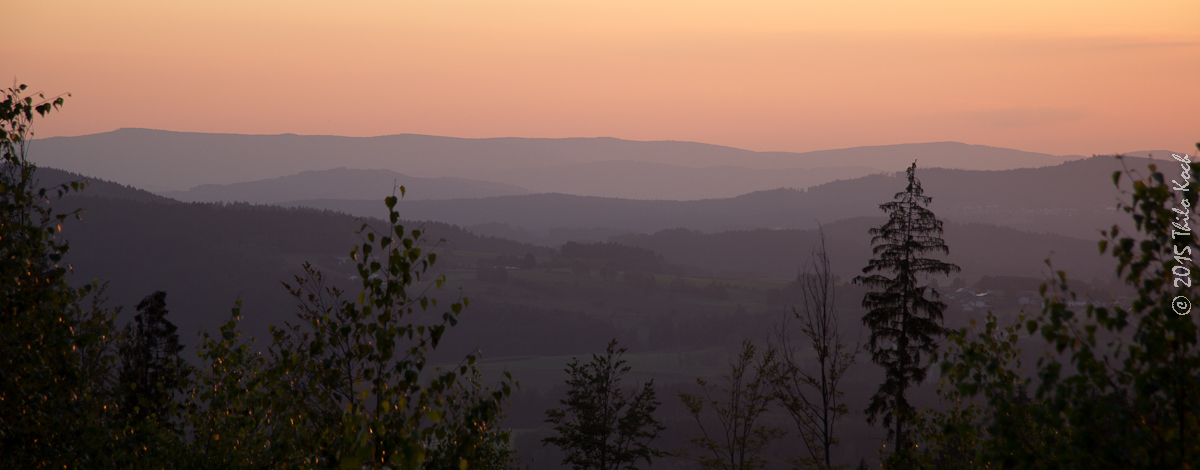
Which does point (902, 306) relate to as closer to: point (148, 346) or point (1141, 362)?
point (1141, 362)

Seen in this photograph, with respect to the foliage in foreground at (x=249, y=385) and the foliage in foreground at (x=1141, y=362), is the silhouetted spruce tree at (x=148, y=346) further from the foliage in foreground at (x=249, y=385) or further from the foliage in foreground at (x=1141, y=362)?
the foliage in foreground at (x=1141, y=362)

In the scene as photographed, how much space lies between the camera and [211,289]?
18875 centimetres

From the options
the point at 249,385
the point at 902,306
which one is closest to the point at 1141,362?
the point at 249,385

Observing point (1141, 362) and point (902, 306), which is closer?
point (1141, 362)

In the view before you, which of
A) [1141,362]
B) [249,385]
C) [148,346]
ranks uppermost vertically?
[1141,362]

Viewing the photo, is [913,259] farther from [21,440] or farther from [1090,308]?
[21,440]

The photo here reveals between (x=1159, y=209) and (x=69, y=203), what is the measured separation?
734 feet

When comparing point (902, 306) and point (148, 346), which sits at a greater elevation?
point (902, 306)

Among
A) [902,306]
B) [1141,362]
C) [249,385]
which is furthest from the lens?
[902,306]

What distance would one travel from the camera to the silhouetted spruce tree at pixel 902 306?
2480 centimetres

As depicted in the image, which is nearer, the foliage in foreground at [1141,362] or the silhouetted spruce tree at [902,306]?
the foliage in foreground at [1141,362]

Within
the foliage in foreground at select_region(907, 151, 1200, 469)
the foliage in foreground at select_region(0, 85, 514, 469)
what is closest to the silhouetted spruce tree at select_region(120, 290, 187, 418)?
the foliage in foreground at select_region(0, 85, 514, 469)

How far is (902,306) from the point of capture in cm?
2555

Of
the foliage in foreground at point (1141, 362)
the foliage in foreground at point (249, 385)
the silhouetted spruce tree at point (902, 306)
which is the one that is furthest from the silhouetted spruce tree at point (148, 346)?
the foliage in foreground at point (1141, 362)
